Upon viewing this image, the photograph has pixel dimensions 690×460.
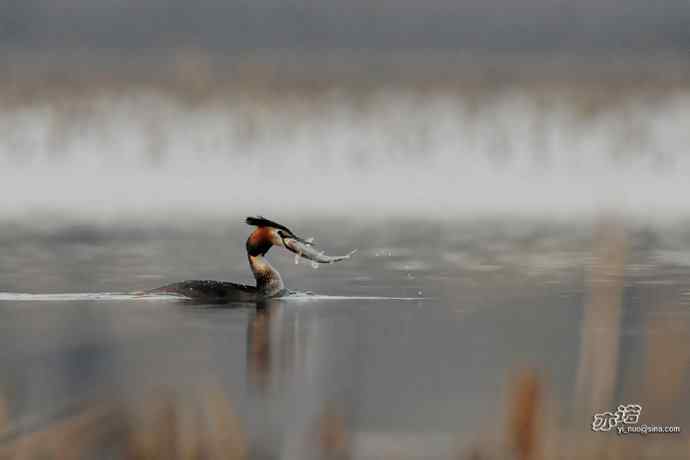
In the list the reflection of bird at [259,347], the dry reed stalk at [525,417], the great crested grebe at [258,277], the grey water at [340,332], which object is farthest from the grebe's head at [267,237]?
the dry reed stalk at [525,417]

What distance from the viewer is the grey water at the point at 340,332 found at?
31.4 feet

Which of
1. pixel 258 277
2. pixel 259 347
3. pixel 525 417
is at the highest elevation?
pixel 258 277

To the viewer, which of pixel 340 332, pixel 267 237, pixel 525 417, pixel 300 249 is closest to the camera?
pixel 525 417

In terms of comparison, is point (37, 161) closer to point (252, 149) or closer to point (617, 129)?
point (252, 149)

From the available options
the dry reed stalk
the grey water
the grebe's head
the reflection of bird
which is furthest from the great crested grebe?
the dry reed stalk

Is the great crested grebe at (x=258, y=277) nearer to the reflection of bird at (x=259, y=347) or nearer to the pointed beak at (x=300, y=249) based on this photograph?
the pointed beak at (x=300, y=249)

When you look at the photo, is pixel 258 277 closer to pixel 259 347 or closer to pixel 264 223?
pixel 264 223

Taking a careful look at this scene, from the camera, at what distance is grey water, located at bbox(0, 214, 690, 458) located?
9.56m

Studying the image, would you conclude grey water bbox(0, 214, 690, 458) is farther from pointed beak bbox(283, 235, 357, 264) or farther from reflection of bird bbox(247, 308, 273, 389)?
pointed beak bbox(283, 235, 357, 264)

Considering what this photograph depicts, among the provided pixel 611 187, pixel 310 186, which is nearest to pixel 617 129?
pixel 611 187

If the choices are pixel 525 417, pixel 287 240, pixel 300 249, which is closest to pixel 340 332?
pixel 300 249

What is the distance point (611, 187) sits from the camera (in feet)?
168

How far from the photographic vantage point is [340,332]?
12.4 m

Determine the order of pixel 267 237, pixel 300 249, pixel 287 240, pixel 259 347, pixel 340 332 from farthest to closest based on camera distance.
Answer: pixel 267 237
pixel 287 240
pixel 300 249
pixel 340 332
pixel 259 347
